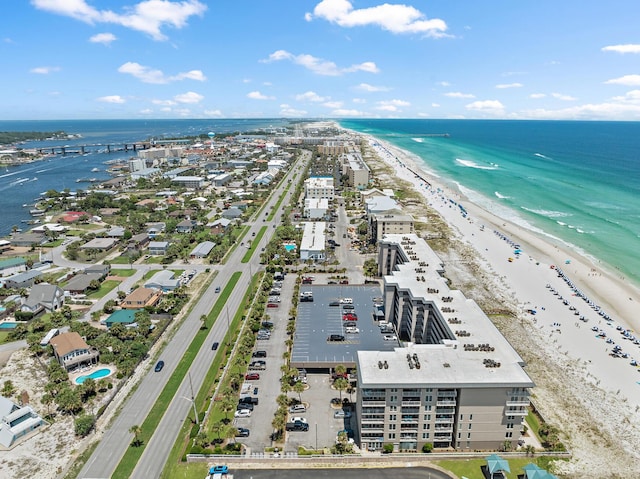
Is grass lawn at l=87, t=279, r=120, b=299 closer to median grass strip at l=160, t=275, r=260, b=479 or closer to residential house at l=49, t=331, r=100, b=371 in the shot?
residential house at l=49, t=331, r=100, b=371

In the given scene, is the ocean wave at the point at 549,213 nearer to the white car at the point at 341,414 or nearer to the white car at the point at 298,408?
the white car at the point at 341,414

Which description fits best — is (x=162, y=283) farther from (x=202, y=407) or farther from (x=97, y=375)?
(x=202, y=407)

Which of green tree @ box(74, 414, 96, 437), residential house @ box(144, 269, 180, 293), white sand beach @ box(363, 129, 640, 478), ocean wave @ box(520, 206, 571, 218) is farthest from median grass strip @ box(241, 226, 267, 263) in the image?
ocean wave @ box(520, 206, 571, 218)

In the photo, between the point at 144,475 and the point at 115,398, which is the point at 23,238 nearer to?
the point at 115,398

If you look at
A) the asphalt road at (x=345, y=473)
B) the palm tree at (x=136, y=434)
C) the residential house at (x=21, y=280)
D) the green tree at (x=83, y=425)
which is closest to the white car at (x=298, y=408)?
the asphalt road at (x=345, y=473)

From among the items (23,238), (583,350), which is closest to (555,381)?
(583,350)
